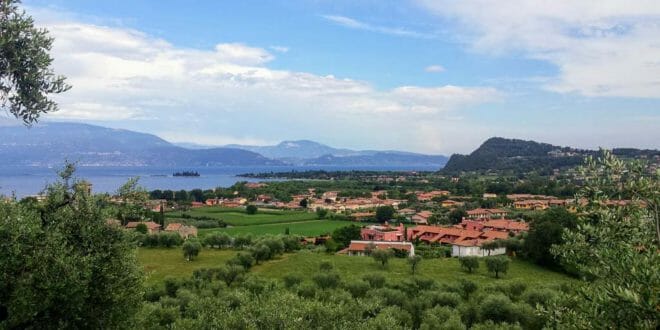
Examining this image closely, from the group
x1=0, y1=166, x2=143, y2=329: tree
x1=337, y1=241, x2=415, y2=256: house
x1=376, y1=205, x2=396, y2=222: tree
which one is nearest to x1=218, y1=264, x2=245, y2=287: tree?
x1=337, y1=241, x2=415, y2=256: house

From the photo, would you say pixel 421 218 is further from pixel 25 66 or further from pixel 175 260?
pixel 25 66

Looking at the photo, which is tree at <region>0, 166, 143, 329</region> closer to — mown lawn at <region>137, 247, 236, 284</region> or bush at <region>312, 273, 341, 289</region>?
bush at <region>312, 273, 341, 289</region>

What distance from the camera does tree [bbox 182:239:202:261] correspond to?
5638 cm

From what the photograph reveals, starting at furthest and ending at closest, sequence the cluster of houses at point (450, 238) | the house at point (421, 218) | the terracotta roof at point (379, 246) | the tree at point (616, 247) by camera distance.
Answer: the house at point (421, 218) < the cluster of houses at point (450, 238) < the terracotta roof at point (379, 246) < the tree at point (616, 247)

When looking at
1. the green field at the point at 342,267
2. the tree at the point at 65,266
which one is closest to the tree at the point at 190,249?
the green field at the point at 342,267

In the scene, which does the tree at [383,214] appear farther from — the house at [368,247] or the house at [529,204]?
the house at [529,204]

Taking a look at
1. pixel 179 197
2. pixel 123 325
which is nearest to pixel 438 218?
pixel 179 197

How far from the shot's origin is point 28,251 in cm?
1161

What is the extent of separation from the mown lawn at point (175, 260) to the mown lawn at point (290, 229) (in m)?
16.5

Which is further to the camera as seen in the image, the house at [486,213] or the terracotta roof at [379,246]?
the house at [486,213]

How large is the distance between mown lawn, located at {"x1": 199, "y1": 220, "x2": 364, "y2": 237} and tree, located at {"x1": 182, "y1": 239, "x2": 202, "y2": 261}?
22011 mm

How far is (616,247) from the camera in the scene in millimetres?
8320

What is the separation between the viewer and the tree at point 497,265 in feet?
161

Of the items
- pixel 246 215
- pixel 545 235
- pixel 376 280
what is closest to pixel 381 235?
pixel 545 235
